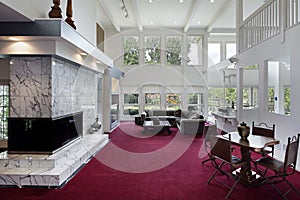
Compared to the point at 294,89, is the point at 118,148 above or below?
below

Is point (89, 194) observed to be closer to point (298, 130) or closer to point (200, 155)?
point (200, 155)

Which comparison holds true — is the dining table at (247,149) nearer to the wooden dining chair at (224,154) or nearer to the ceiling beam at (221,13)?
the wooden dining chair at (224,154)

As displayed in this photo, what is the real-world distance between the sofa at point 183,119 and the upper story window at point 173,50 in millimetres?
3264

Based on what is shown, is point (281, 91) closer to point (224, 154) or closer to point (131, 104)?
point (224, 154)

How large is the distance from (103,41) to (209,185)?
1055cm

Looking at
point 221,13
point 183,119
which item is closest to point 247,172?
point 183,119

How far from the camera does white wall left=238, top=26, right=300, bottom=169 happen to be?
454 cm

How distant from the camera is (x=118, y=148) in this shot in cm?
654

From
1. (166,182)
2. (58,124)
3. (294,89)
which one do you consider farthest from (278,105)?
(58,124)

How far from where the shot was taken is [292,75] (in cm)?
471

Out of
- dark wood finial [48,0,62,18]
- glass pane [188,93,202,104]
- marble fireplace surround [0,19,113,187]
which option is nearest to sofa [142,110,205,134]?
glass pane [188,93,202,104]

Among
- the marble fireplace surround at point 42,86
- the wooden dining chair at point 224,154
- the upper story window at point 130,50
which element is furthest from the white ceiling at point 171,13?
the wooden dining chair at point 224,154

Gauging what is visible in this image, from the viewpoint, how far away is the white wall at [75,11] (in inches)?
138

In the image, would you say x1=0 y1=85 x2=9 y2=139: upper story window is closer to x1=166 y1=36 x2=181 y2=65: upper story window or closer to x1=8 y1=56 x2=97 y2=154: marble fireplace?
x1=8 y1=56 x2=97 y2=154: marble fireplace
